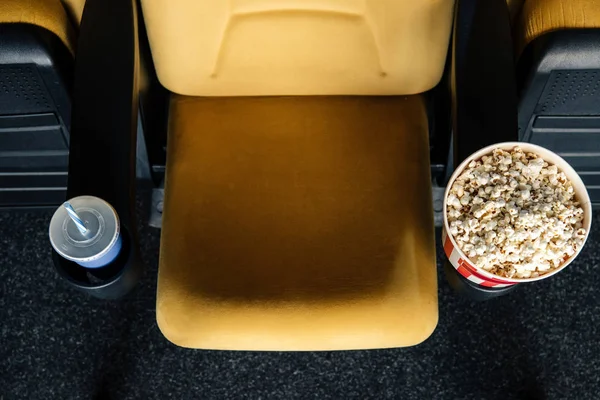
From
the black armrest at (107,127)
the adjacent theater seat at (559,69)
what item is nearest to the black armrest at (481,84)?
the adjacent theater seat at (559,69)

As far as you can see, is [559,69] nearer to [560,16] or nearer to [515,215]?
[560,16]

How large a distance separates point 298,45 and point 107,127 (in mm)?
339

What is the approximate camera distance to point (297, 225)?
3.85 feet

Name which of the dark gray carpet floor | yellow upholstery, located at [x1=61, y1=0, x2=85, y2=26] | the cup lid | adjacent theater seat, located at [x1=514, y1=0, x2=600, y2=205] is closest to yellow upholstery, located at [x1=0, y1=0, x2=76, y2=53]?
yellow upholstery, located at [x1=61, y1=0, x2=85, y2=26]

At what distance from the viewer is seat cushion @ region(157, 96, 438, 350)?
1122mm

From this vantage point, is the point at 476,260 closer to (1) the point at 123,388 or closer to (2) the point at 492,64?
(2) the point at 492,64

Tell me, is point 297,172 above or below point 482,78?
below

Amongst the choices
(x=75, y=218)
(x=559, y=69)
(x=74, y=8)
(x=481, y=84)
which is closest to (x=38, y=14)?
(x=74, y=8)

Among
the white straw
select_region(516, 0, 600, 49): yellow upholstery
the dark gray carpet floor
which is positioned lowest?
the dark gray carpet floor

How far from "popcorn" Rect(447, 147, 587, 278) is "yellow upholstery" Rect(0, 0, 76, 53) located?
0.69m

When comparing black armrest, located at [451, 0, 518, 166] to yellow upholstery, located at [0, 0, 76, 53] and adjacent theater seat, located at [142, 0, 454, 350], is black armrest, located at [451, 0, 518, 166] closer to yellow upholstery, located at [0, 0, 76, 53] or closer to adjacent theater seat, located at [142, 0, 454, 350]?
adjacent theater seat, located at [142, 0, 454, 350]

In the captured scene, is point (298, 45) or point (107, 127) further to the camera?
point (298, 45)

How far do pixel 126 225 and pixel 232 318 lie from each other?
0.76ft

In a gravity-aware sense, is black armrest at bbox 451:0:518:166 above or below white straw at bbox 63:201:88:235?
above
